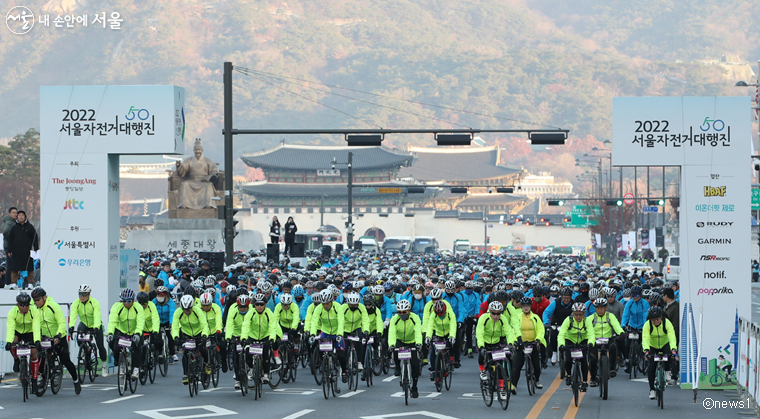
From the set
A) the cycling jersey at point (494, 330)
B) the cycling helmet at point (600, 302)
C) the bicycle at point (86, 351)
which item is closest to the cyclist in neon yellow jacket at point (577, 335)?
the cycling helmet at point (600, 302)

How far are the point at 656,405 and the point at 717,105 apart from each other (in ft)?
17.1

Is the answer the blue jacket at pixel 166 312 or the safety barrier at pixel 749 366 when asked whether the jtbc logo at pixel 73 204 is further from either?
the safety barrier at pixel 749 366

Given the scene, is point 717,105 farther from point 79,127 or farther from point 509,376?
point 79,127

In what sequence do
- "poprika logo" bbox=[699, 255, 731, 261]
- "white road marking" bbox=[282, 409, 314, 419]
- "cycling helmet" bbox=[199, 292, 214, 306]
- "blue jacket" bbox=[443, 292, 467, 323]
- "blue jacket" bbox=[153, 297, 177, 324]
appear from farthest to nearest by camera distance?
"blue jacket" bbox=[443, 292, 467, 323] → "blue jacket" bbox=[153, 297, 177, 324] → "poprika logo" bbox=[699, 255, 731, 261] → "cycling helmet" bbox=[199, 292, 214, 306] → "white road marking" bbox=[282, 409, 314, 419]

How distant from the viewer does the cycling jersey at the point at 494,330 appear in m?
14.4

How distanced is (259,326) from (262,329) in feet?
0.21

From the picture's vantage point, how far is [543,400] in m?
14.6

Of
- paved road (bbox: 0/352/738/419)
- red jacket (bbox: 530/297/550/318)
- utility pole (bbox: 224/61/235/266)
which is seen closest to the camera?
paved road (bbox: 0/352/738/419)

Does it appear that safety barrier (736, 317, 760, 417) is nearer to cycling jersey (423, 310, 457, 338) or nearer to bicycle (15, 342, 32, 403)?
cycling jersey (423, 310, 457, 338)

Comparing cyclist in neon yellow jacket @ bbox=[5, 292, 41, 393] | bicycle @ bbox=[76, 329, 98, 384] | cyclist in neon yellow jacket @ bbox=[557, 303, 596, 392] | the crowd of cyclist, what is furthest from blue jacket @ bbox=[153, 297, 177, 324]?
cyclist in neon yellow jacket @ bbox=[557, 303, 596, 392]

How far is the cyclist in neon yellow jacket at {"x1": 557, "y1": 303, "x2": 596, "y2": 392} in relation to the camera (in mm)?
14312

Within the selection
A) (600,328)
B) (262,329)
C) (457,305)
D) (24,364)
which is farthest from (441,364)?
(24,364)

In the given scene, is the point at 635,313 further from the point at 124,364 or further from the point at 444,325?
the point at 124,364

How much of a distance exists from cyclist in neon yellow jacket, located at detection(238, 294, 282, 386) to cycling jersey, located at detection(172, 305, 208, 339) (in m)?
0.75
